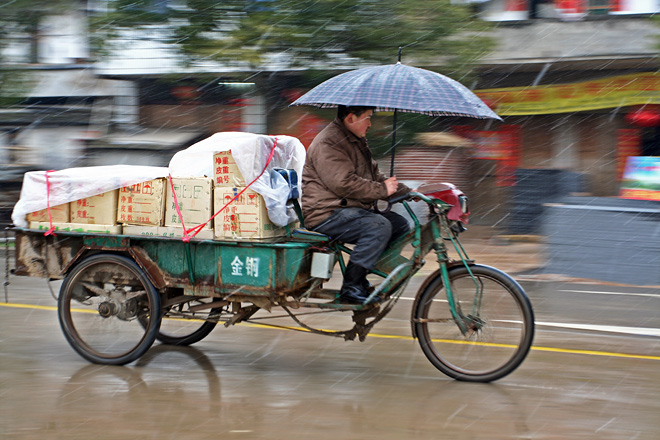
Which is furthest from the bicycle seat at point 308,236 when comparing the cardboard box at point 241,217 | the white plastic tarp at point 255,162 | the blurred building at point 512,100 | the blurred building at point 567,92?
the blurred building at point 567,92

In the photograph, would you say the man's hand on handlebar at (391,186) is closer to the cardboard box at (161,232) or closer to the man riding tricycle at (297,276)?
the man riding tricycle at (297,276)

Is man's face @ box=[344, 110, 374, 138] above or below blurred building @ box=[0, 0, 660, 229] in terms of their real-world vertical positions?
above

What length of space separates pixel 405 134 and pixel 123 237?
399 inches

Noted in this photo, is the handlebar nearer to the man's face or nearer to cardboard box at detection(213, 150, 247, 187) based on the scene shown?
the man's face

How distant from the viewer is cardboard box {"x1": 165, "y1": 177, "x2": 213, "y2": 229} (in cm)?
506

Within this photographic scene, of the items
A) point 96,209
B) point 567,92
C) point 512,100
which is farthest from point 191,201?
point 567,92

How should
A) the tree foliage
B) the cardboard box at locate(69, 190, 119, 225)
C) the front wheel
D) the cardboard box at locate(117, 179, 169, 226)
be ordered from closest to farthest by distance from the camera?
the front wheel < the cardboard box at locate(117, 179, 169, 226) < the cardboard box at locate(69, 190, 119, 225) < the tree foliage

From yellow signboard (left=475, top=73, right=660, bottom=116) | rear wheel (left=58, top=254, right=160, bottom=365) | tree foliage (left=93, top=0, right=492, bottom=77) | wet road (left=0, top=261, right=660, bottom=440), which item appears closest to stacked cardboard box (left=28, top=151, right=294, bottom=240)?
rear wheel (left=58, top=254, right=160, bottom=365)

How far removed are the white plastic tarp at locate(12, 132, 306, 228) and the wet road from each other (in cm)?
112

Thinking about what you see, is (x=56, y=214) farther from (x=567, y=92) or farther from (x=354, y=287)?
(x=567, y=92)

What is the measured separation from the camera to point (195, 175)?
208 inches

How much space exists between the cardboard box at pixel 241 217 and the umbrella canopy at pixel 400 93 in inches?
29.9

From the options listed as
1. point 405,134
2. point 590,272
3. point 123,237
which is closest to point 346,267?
point 123,237

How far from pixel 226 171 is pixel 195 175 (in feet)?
1.27
